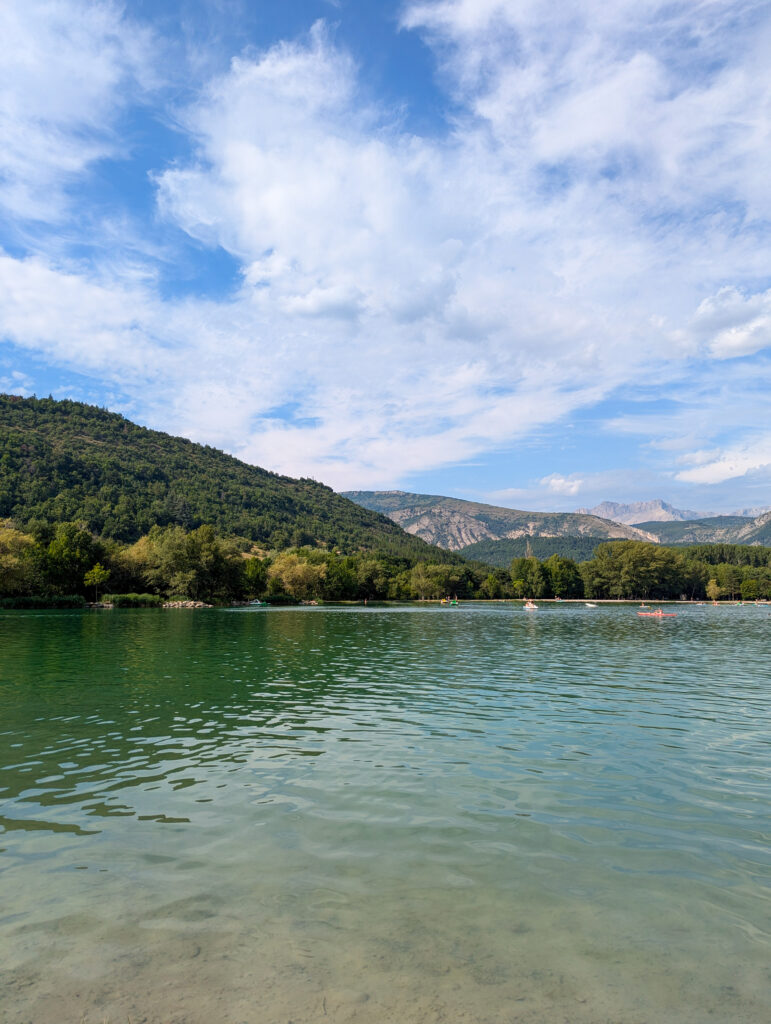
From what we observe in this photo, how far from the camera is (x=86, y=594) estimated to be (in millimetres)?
146500

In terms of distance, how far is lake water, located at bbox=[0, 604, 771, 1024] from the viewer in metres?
7.11

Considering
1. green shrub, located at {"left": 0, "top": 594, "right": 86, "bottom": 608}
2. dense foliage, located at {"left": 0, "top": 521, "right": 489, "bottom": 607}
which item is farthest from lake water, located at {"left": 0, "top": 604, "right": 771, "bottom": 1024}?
dense foliage, located at {"left": 0, "top": 521, "right": 489, "bottom": 607}

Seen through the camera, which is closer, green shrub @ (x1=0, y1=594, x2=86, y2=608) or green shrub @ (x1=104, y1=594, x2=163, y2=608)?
green shrub @ (x1=0, y1=594, x2=86, y2=608)

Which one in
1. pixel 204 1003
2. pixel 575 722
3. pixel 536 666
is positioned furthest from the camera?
pixel 536 666

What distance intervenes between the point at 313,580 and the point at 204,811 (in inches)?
6971

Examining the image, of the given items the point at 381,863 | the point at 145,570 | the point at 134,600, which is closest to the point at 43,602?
the point at 134,600

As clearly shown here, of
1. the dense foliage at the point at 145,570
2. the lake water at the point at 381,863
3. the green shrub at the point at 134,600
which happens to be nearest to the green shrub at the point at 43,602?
the dense foliage at the point at 145,570

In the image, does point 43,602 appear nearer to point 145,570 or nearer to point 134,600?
point 134,600

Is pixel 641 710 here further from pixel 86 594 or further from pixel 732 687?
pixel 86 594

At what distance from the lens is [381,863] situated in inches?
420

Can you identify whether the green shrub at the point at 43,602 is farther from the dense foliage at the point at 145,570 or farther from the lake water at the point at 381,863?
the lake water at the point at 381,863

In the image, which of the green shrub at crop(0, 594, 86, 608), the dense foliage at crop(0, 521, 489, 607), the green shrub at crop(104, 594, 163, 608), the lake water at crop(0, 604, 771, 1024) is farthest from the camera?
the green shrub at crop(104, 594, 163, 608)

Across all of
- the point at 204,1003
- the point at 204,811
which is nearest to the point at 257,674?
the point at 204,811

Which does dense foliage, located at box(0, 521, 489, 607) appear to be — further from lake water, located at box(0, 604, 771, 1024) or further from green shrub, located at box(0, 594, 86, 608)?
lake water, located at box(0, 604, 771, 1024)
